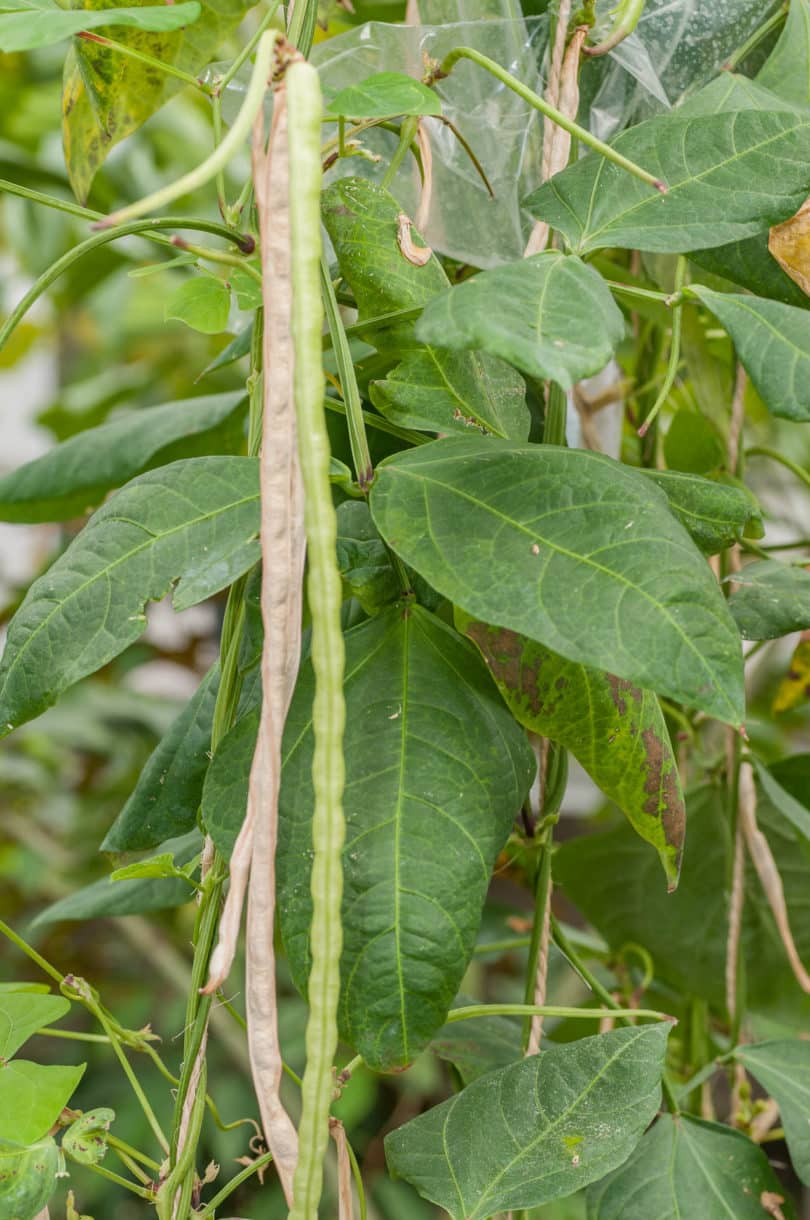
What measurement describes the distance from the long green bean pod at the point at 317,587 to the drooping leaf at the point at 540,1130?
13 cm

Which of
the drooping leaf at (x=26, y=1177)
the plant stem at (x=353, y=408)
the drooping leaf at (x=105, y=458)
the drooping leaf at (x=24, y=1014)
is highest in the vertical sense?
the plant stem at (x=353, y=408)

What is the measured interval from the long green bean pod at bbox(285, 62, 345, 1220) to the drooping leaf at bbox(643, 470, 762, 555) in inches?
7.4

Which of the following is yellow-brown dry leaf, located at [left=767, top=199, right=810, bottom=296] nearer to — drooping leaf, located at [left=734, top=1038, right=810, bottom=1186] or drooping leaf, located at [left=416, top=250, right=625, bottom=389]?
drooping leaf, located at [left=416, top=250, right=625, bottom=389]

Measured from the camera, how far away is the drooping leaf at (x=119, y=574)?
0.35 m

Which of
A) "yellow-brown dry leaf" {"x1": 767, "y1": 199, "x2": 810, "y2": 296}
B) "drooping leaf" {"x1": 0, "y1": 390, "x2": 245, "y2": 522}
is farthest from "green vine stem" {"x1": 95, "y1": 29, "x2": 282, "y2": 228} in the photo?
"drooping leaf" {"x1": 0, "y1": 390, "x2": 245, "y2": 522}

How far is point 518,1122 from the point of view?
394 mm

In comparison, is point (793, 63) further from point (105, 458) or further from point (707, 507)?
point (105, 458)

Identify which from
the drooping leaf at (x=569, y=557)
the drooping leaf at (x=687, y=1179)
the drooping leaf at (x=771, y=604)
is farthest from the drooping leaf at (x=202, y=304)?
the drooping leaf at (x=687, y=1179)

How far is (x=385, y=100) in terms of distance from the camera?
14.2 inches

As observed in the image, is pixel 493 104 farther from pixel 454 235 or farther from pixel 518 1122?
pixel 518 1122

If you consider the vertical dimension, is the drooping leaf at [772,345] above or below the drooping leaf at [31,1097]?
above

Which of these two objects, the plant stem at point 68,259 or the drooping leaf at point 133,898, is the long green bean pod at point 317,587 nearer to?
the plant stem at point 68,259

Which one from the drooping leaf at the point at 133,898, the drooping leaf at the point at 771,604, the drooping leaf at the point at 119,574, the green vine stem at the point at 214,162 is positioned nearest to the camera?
the green vine stem at the point at 214,162

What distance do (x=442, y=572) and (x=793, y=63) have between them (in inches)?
12.2
